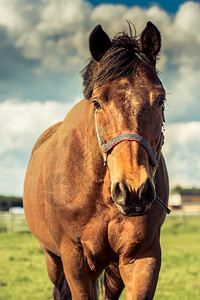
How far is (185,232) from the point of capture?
65.5 ft

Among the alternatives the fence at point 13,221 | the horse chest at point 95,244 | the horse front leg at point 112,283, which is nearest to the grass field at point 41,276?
the horse front leg at point 112,283

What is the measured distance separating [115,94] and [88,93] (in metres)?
0.41

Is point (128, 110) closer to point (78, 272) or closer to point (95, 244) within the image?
point (95, 244)

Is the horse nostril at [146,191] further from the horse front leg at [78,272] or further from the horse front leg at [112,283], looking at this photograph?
the horse front leg at [112,283]

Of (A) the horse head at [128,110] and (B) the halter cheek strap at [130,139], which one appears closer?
(A) the horse head at [128,110]

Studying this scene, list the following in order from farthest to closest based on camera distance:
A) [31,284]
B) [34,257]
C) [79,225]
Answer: [34,257] → [31,284] → [79,225]

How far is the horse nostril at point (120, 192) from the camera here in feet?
7.62

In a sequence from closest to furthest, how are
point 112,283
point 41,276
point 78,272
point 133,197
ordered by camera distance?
1. point 133,197
2. point 78,272
3. point 112,283
4. point 41,276

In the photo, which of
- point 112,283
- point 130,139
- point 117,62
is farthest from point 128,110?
point 112,283

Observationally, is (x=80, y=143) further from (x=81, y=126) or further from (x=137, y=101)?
(x=137, y=101)

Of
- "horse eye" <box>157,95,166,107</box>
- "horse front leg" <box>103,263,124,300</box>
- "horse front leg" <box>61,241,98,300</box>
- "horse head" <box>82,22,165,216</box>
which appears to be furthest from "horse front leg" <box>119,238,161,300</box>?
"horse eye" <box>157,95,166,107</box>

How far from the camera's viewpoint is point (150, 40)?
2.95m

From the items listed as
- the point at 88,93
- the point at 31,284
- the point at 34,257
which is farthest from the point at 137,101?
the point at 34,257

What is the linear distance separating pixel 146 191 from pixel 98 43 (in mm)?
→ 1178
